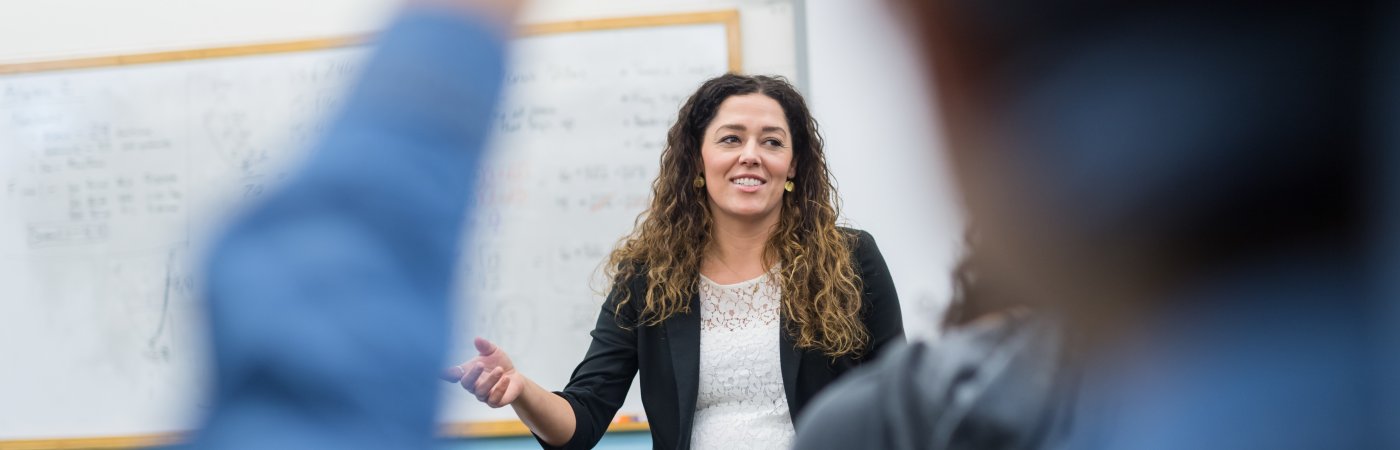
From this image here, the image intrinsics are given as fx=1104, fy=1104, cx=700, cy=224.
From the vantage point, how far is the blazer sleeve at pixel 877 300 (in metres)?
1.21

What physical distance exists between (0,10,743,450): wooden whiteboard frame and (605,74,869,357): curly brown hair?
73cm

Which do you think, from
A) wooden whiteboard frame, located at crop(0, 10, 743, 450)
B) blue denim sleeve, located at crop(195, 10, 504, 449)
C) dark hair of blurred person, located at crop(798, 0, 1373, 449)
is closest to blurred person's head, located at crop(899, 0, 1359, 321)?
dark hair of blurred person, located at crop(798, 0, 1373, 449)

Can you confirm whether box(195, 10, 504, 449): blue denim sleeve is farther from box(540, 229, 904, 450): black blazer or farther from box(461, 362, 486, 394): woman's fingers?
box(540, 229, 904, 450): black blazer

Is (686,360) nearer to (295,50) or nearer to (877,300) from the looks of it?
(877,300)

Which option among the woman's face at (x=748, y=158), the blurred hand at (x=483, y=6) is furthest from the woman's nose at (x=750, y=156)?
the blurred hand at (x=483, y=6)

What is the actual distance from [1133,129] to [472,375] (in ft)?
2.59

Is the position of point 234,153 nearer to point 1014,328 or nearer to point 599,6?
point 599,6

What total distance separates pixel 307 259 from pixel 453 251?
5 centimetres

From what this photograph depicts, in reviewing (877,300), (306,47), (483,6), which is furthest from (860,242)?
(306,47)

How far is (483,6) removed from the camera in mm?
405

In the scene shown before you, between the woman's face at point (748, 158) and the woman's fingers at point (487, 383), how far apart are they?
0.34 metres

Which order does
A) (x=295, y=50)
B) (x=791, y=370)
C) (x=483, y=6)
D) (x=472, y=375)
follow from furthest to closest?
1. (x=295, y=50)
2. (x=791, y=370)
3. (x=472, y=375)
4. (x=483, y=6)

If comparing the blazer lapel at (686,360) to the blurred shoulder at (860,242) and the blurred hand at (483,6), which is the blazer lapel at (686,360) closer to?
the blurred shoulder at (860,242)

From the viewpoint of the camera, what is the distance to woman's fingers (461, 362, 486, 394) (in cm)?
98
